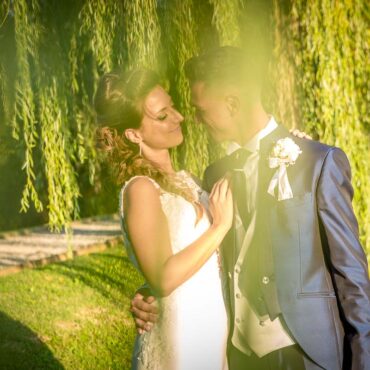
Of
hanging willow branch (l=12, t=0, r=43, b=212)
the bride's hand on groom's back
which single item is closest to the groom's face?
the bride's hand on groom's back

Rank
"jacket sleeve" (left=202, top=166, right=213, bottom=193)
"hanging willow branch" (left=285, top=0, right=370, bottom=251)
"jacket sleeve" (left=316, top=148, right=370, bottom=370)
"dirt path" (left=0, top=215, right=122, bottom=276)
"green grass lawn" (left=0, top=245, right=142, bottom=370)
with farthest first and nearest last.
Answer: "dirt path" (left=0, top=215, right=122, bottom=276) < "green grass lawn" (left=0, top=245, right=142, bottom=370) < "hanging willow branch" (left=285, top=0, right=370, bottom=251) < "jacket sleeve" (left=202, top=166, right=213, bottom=193) < "jacket sleeve" (left=316, top=148, right=370, bottom=370)

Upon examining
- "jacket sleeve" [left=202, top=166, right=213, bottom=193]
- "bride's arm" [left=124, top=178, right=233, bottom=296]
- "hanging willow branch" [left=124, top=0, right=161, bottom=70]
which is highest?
"hanging willow branch" [left=124, top=0, right=161, bottom=70]

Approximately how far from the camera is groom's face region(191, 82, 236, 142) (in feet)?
7.76

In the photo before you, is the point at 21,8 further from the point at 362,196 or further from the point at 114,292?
the point at 114,292

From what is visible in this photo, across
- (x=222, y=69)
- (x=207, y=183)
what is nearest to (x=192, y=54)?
(x=207, y=183)

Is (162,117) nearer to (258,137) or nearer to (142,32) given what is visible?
(258,137)

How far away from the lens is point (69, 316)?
709 cm

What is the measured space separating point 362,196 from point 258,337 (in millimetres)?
2217

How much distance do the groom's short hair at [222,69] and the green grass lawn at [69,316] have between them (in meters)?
3.71

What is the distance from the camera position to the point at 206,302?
234cm

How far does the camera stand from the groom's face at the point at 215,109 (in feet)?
7.76

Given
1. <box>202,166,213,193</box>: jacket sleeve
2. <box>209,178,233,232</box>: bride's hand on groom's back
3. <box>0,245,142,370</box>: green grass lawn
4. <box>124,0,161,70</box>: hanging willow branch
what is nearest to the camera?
<box>209,178,233,232</box>: bride's hand on groom's back

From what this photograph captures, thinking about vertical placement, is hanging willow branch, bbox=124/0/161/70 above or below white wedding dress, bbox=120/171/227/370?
above

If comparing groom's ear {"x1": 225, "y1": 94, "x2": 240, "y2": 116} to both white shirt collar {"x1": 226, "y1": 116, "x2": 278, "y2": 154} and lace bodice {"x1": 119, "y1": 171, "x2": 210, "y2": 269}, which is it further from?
lace bodice {"x1": 119, "y1": 171, "x2": 210, "y2": 269}
